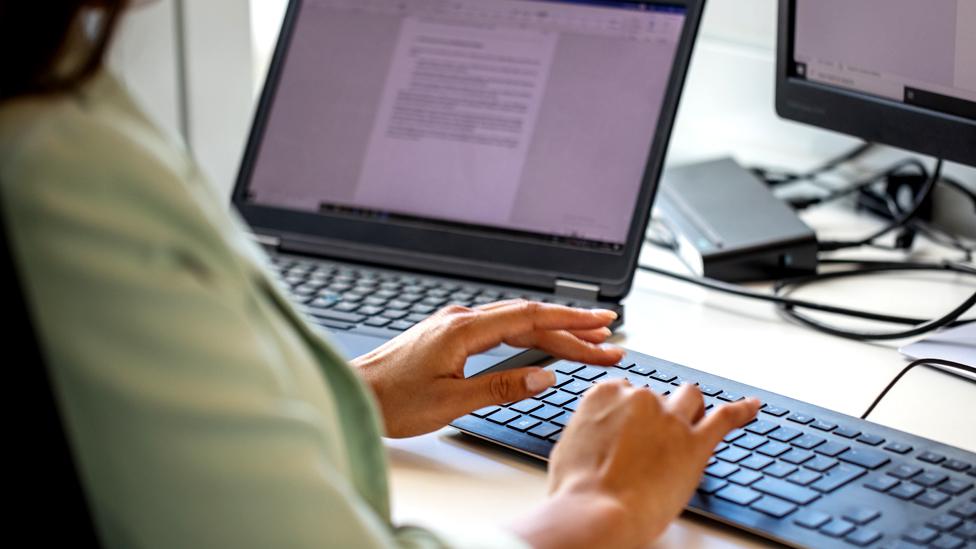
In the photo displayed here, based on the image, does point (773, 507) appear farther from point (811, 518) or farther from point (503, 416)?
point (503, 416)

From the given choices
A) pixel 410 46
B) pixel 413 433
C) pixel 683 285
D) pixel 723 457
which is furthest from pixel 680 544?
pixel 410 46

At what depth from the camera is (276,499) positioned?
47 cm

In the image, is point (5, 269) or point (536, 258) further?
point (536, 258)

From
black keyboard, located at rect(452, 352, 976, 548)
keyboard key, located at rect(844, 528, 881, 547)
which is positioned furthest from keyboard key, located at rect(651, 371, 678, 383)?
keyboard key, located at rect(844, 528, 881, 547)

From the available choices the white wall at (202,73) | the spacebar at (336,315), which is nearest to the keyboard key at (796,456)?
the spacebar at (336,315)

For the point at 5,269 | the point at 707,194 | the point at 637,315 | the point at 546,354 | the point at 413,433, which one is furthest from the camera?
the point at 707,194

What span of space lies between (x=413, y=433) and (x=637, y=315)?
1.02 feet

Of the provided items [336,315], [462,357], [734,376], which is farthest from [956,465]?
[336,315]

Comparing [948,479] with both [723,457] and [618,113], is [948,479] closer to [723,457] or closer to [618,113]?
[723,457]

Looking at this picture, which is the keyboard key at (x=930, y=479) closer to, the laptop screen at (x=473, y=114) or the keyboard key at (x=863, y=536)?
the keyboard key at (x=863, y=536)

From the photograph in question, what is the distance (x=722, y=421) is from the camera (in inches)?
27.6

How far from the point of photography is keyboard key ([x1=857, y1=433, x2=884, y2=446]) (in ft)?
2.45

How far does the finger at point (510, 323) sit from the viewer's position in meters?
0.83

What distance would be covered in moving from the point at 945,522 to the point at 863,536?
5cm
